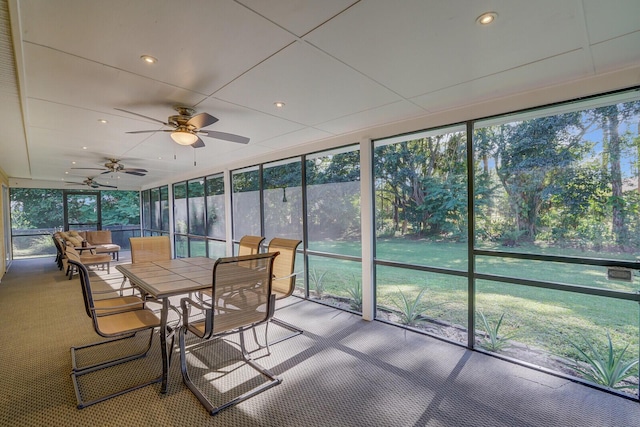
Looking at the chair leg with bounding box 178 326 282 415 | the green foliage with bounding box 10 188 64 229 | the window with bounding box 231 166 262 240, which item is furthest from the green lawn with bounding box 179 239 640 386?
the green foliage with bounding box 10 188 64 229

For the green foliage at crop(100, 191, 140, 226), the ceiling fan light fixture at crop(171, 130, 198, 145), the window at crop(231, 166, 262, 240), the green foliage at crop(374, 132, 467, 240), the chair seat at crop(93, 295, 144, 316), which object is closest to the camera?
the chair seat at crop(93, 295, 144, 316)

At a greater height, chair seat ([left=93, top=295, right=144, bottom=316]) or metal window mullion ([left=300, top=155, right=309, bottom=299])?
metal window mullion ([left=300, top=155, right=309, bottom=299])

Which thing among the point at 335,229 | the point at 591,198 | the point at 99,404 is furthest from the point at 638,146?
the point at 99,404

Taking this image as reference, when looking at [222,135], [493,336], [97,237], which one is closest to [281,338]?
[493,336]

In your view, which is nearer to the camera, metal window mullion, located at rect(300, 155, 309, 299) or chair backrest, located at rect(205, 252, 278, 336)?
chair backrest, located at rect(205, 252, 278, 336)

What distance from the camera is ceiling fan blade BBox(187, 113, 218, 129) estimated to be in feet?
7.79

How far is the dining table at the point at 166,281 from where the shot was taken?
2180 mm

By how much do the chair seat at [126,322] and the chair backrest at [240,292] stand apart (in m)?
0.68

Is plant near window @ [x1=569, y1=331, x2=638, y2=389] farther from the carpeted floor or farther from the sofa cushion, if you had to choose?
the sofa cushion

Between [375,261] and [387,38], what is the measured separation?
2574 millimetres

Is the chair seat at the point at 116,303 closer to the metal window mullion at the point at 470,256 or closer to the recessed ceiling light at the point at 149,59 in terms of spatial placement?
the recessed ceiling light at the point at 149,59

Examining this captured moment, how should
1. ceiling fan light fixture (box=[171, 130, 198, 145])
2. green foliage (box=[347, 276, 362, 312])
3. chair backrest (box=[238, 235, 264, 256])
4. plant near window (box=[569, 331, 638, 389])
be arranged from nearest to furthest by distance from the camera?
plant near window (box=[569, 331, 638, 389]) → ceiling fan light fixture (box=[171, 130, 198, 145]) → chair backrest (box=[238, 235, 264, 256]) → green foliage (box=[347, 276, 362, 312])

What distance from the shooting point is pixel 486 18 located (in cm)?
144

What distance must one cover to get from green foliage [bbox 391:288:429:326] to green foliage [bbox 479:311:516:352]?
25.1 inches
